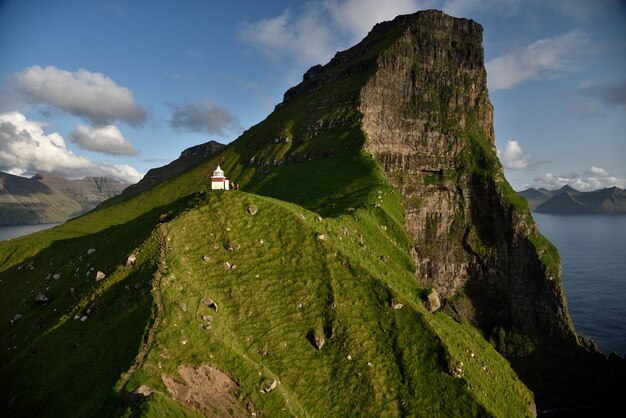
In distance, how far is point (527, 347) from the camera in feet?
336

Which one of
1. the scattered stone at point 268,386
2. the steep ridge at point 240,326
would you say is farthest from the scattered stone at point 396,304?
the scattered stone at point 268,386

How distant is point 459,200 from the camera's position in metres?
118

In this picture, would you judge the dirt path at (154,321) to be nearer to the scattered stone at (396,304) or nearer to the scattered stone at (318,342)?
the scattered stone at (318,342)

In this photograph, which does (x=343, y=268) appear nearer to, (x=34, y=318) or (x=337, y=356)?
(x=337, y=356)

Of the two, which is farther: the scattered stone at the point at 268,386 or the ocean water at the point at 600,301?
the ocean water at the point at 600,301

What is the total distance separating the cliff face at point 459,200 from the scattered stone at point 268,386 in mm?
86777

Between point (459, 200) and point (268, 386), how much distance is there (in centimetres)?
10619

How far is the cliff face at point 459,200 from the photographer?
108562 mm

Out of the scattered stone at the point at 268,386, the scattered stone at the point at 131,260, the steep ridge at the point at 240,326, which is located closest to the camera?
the steep ridge at the point at 240,326

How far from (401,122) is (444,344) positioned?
335 ft

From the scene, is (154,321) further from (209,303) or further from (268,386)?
(268,386)

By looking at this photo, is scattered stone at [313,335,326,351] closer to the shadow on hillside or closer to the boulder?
the shadow on hillside

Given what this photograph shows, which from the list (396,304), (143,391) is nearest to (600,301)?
(396,304)

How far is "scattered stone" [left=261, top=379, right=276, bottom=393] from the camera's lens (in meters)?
26.9
